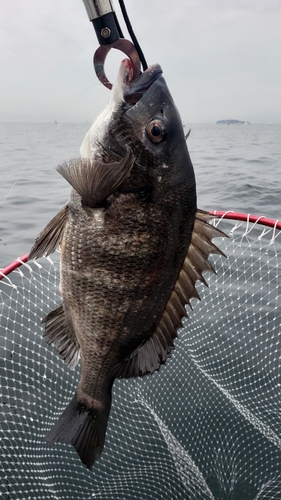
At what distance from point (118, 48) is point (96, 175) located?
500mm

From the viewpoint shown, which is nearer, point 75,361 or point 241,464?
point 75,361

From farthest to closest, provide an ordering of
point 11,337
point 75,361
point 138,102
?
point 11,337 < point 75,361 < point 138,102

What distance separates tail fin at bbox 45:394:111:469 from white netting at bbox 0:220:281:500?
1379mm

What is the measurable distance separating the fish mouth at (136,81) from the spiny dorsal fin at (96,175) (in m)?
0.28

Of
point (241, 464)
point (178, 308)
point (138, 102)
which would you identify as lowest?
point (241, 464)

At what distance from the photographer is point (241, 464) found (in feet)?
12.8

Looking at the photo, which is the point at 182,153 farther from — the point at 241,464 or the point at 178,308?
the point at 241,464

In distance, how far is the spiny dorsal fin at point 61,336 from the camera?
88.3 inches

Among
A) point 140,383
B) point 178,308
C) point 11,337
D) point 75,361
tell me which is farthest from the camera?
point 11,337

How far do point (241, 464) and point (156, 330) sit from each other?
8.17ft

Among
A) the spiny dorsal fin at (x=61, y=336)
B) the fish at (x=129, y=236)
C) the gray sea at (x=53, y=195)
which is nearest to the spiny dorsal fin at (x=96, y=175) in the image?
the fish at (x=129, y=236)

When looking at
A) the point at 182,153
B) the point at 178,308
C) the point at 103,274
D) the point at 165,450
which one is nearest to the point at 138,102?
the point at 182,153

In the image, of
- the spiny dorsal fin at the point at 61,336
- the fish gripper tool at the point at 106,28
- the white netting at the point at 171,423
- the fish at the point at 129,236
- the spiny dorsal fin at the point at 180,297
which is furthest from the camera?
the white netting at the point at 171,423

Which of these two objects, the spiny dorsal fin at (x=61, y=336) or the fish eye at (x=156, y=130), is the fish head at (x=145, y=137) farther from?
the spiny dorsal fin at (x=61, y=336)
